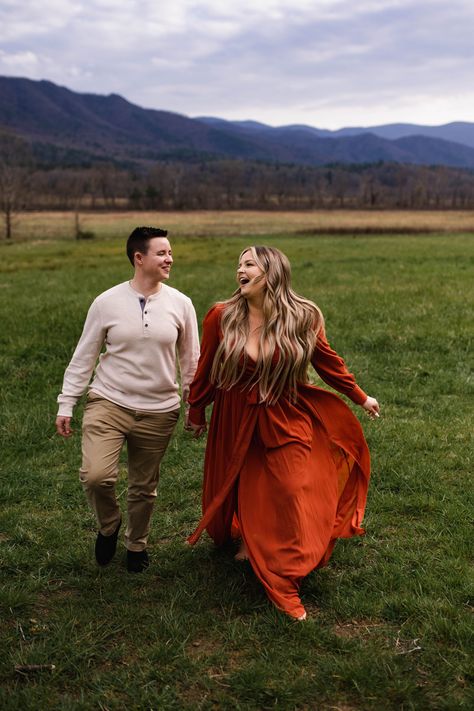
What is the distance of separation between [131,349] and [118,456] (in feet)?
2.44

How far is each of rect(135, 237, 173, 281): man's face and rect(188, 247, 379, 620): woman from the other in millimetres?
441

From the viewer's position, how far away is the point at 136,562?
521 centimetres

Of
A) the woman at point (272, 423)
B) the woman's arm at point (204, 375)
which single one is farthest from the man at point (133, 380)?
the woman at point (272, 423)

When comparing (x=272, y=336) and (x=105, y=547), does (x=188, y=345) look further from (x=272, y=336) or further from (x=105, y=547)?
(x=105, y=547)

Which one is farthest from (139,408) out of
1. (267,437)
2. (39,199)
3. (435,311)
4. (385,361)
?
(39,199)

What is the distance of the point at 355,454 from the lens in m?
5.21

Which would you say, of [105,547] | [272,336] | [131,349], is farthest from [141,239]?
[105,547]

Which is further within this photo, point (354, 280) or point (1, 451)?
point (354, 280)

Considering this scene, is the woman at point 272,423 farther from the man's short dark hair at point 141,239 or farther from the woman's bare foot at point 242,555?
the man's short dark hair at point 141,239

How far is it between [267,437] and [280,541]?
2.25 feet

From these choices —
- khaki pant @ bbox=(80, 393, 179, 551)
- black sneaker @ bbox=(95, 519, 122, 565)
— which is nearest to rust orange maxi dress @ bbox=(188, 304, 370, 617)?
khaki pant @ bbox=(80, 393, 179, 551)

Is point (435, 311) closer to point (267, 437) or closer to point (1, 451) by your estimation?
point (1, 451)

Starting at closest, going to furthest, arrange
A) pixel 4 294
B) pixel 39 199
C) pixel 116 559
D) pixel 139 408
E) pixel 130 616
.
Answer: pixel 130 616
pixel 139 408
pixel 116 559
pixel 4 294
pixel 39 199

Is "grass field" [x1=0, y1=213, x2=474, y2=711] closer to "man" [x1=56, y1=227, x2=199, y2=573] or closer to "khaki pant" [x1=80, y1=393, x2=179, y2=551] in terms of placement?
"khaki pant" [x1=80, y1=393, x2=179, y2=551]
